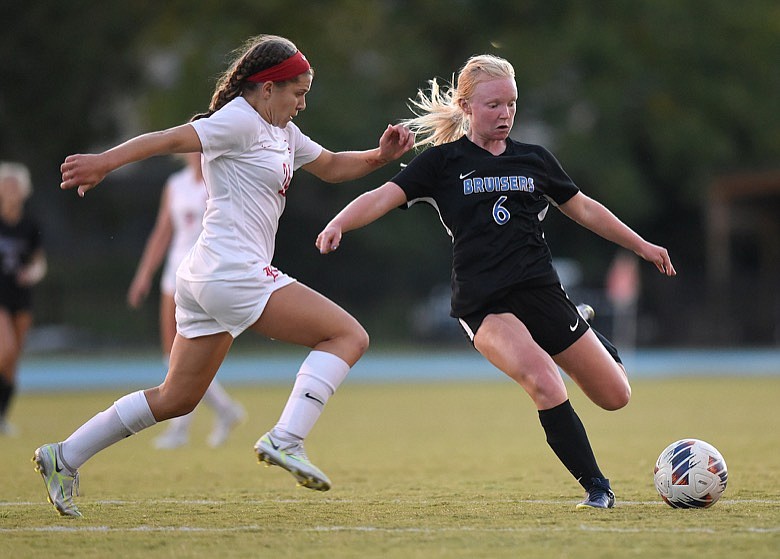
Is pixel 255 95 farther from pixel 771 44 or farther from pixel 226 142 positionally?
pixel 771 44

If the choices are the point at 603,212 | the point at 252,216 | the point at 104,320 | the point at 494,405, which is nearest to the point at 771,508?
the point at 603,212

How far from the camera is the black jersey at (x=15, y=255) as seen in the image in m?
11.8

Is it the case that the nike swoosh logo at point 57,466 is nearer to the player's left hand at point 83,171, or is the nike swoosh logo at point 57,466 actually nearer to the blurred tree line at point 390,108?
the player's left hand at point 83,171

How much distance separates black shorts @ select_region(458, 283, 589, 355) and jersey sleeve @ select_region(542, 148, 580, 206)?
18.2 inches

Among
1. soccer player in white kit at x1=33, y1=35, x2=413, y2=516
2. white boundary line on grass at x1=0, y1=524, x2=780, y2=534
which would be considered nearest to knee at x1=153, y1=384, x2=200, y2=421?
soccer player in white kit at x1=33, y1=35, x2=413, y2=516

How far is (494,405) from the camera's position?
14820 millimetres

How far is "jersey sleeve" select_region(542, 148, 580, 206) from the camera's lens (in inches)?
251

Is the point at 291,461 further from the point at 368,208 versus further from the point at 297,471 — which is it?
the point at 368,208

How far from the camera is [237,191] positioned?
5855mm

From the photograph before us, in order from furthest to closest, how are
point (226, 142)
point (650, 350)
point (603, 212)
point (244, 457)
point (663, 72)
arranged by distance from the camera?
point (663, 72)
point (650, 350)
point (244, 457)
point (603, 212)
point (226, 142)

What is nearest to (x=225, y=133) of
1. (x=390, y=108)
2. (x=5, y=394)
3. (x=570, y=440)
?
(x=570, y=440)

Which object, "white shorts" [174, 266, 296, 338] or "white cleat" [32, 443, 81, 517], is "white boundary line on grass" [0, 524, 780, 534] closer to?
"white cleat" [32, 443, 81, 517]

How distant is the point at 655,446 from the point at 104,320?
23.1 metres

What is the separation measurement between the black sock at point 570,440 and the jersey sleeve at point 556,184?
1.02 metres
